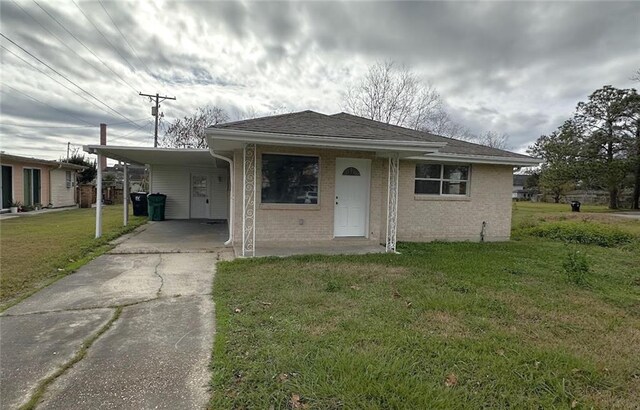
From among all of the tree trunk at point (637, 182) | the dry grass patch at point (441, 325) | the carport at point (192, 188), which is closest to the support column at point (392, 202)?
the dry grass patch at point (441, 325)

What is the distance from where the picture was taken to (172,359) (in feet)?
Result: 9.60

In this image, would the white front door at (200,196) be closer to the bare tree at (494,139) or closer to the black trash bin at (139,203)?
the black trash bin at (139,203)

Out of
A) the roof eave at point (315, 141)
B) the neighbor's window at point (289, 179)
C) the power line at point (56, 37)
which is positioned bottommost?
the neighbor's window at point (289, 179)

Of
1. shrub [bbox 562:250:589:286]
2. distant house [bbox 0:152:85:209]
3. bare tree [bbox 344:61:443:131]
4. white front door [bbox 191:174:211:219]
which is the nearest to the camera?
shrub [bbox 562:250:589:286]

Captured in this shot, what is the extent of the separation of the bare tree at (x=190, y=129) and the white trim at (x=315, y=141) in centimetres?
2100

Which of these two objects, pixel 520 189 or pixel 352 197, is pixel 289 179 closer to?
pixel 352 197

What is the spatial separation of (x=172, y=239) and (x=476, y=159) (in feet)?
31.1

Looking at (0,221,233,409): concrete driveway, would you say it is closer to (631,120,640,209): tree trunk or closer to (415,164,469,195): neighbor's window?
(415,164,469,195): neighbor's window

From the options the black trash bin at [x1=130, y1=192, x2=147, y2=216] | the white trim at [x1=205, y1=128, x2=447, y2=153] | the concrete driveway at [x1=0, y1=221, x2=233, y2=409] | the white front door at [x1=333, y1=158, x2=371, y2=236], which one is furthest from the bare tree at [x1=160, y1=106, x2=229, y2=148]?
the concrete driveway at [x1=0, y1=221, x2=233, y2=409]

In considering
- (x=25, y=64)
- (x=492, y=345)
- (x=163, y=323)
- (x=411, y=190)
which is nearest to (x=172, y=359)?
(x=163, y=323)

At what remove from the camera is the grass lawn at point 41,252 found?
5078 millimetres

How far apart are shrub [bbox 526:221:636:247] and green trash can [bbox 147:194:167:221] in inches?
603

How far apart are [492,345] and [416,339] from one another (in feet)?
2.53

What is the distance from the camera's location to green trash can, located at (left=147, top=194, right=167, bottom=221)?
13688mm
